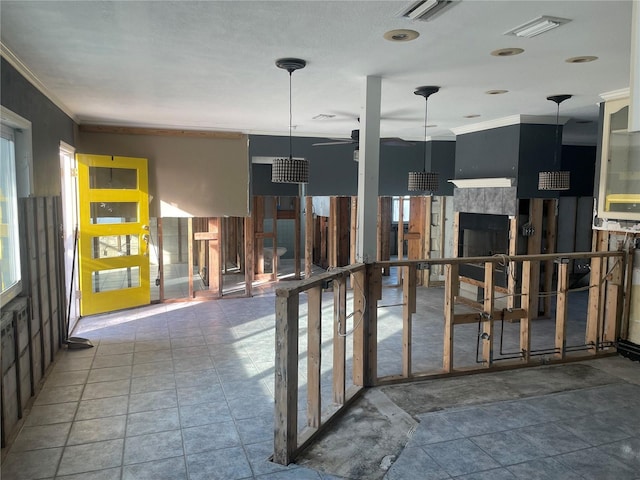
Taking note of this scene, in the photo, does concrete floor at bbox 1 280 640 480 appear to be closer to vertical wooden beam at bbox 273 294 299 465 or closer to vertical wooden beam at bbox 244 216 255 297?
vertical wooden beam at bbox 273 294 299 465

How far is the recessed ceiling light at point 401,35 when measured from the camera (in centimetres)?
295

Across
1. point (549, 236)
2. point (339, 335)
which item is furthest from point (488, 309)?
point (549, 236)

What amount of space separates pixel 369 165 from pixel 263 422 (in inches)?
85.6

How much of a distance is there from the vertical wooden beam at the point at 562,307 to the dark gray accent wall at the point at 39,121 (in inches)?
181

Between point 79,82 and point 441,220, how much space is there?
229 inches

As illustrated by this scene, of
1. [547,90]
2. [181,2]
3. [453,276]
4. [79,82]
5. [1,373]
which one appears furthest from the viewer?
[547,90]

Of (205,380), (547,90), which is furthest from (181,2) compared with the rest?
(547,90)

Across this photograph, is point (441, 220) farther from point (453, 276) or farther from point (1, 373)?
point (1, 373)

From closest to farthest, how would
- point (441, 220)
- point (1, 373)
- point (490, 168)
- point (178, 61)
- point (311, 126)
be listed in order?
1. point (1, 373)
2. point (178, 61)
3. point (490, 168)
4. point (311, 126)
5. point (441, 220)

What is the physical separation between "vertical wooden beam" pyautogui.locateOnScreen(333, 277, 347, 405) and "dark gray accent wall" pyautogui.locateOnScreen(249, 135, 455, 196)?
4.68m

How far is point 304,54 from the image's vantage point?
11.3 feet

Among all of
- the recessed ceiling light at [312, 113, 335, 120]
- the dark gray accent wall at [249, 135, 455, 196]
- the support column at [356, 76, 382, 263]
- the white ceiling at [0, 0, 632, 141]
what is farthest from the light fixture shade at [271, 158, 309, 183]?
the dark gray accent wall at [249, 135, 455, 196]

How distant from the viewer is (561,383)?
3.98 m

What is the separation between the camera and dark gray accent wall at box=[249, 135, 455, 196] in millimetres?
7926
